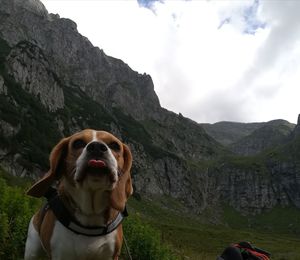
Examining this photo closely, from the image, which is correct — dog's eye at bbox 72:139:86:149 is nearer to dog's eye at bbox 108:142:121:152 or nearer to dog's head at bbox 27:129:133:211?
dog's head at bbox 27:129:133:211

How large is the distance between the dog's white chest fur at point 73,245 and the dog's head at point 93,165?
0.55 meters

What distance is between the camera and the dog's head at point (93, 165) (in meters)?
5.23

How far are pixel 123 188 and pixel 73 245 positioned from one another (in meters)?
0.96

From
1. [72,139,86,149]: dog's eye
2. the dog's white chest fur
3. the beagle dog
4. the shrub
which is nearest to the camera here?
the beagle dog

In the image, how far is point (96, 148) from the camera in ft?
17.4

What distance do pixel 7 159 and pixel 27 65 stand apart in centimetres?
7878

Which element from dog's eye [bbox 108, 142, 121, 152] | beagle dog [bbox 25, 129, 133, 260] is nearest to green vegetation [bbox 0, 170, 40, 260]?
beagle dog [bbox 25, 129, 133, 260]

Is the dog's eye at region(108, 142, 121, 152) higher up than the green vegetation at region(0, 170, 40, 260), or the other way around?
the dog's eye at region(108, 142, 121, 152)

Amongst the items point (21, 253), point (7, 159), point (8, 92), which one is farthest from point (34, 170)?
point (21, 253)

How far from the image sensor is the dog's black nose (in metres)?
5.29

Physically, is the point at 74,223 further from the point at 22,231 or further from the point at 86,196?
the point at 22,231

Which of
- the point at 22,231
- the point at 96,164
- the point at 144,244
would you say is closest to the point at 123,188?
the point at 96,164

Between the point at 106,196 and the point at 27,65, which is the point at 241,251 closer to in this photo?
the point at 106,196

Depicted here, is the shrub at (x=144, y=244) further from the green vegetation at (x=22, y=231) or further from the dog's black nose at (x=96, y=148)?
the dog's black nose at (x=96, y=148)
